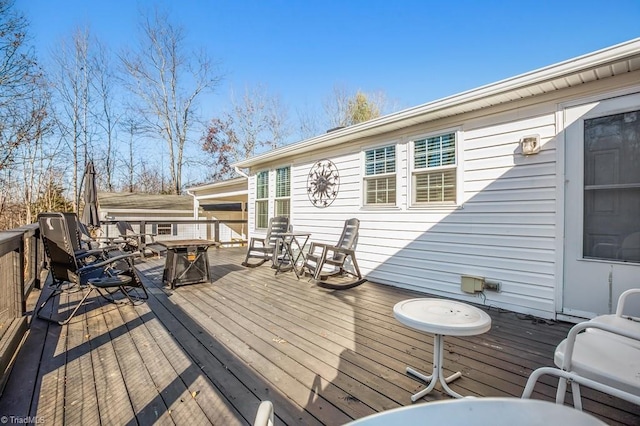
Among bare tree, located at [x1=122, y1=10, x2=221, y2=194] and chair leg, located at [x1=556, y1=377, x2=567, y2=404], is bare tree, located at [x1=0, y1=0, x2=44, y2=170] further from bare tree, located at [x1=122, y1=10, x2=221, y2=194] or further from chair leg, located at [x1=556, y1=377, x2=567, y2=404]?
bare tree, located at [x1=122, y1=10, x2=221, y2=194]

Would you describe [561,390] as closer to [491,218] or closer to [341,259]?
[491,218]

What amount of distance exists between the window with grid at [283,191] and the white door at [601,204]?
197 inches

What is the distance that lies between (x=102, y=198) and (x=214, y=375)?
1326cm

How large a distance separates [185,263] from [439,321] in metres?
4.04

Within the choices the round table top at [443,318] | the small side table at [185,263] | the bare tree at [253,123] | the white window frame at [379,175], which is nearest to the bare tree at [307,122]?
the bare tree at [253,123]

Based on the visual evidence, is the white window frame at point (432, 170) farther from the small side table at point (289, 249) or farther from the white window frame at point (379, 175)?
the small side table at point (289, 249)

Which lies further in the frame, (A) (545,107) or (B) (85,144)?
(B) (85,144)

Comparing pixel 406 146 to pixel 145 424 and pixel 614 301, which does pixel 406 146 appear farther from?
pixel 145 424

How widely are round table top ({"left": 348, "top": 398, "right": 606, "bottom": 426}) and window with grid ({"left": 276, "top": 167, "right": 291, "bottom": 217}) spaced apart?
6252 mm

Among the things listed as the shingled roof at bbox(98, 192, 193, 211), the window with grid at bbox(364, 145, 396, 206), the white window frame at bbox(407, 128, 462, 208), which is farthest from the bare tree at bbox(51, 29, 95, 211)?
the white window frame at bbox(407, 128, 462, 208)

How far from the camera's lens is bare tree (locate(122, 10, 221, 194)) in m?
16.6

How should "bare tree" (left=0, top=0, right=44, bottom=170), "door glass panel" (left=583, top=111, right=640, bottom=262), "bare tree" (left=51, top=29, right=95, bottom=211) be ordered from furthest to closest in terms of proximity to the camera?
"bare tree" (left=51, top=29, right=95, bottom=211)
"bare tree" (left=0, top=0, right=44, bottom=170)
"door glass panel" (left=583, top=111, right=640, bottom=262)

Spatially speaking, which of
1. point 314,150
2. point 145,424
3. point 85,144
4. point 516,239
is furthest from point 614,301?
point 85,144

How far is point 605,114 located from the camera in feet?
9.95
